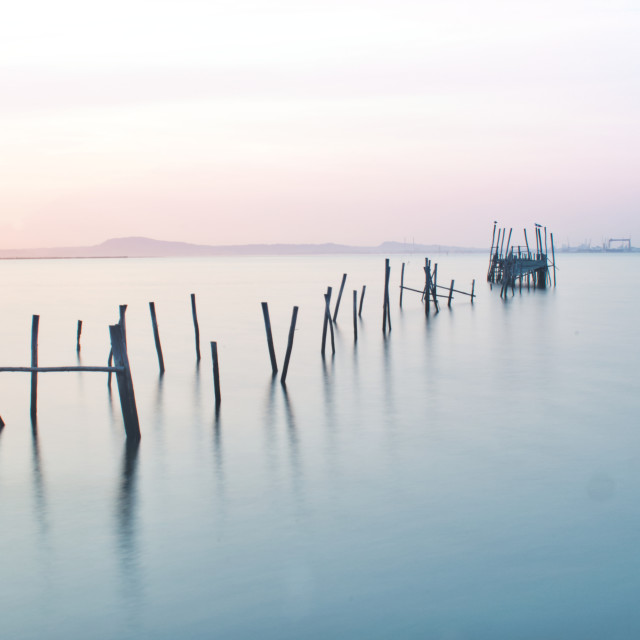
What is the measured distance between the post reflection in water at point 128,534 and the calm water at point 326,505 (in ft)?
0.09

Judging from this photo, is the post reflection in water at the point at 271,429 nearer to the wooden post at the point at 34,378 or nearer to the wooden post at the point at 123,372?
the wooden post at the point at 123,372

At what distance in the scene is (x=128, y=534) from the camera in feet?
22.8

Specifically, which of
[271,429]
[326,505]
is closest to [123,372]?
[271,429]

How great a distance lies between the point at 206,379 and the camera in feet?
50.0

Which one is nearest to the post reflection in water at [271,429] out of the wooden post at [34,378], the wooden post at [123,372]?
the wooden post at [123,372]

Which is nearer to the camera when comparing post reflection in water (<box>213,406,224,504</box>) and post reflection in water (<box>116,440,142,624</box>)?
post reflection in water (<box>116,440,142,624</box>)

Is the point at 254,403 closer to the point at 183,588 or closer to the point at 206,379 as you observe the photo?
the point at 206,379

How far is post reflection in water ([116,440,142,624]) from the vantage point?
5778mm

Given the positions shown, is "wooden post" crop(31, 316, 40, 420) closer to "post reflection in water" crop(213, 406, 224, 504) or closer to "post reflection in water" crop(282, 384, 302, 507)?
"post reflection in water" crop(213, 406, 224, 504)

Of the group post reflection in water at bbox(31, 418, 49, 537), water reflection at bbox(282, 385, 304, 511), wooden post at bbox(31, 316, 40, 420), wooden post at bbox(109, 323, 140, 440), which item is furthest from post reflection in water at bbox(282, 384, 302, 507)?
wooden post at bbox(31, 316, 40, 420)

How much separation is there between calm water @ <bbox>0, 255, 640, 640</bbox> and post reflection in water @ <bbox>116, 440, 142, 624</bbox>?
28 millimetres

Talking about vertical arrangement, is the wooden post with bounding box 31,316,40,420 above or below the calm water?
above

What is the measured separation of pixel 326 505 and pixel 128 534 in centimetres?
203

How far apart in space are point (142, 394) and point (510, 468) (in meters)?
7.32
